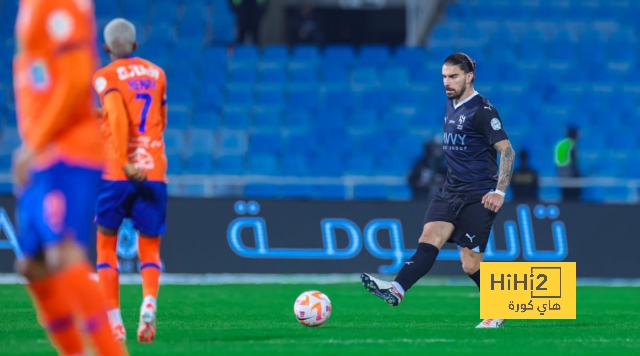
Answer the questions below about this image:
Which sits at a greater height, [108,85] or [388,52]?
[388,52]

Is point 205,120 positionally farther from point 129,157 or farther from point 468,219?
point 129,157

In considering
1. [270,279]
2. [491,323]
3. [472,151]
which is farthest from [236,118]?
[491,323]

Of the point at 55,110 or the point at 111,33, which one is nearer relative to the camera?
the point at 55,110

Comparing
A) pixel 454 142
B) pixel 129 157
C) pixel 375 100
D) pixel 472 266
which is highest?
pixel 375 100

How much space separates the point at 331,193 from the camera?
1700 cm

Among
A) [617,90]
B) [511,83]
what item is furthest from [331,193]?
[617,90]

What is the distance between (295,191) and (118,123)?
1060 cm

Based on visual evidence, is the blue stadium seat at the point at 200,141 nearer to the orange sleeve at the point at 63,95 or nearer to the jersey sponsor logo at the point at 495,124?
the jersey sponsor logo at the point at 495,124

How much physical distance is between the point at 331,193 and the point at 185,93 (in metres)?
3.90

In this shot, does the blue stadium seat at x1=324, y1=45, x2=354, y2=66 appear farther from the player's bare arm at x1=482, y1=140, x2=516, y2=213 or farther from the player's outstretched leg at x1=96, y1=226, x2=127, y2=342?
the player's outstretched leg at x1=96, y1=226, x2=127, y2=342

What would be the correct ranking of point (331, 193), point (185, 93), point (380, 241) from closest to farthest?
point (380, 241) → point (331, 193) → point (185, 93)

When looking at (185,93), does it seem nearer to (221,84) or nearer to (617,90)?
(221,84)

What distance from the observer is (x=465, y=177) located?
7.46 m

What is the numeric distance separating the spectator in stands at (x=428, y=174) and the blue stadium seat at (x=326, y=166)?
251 cm
